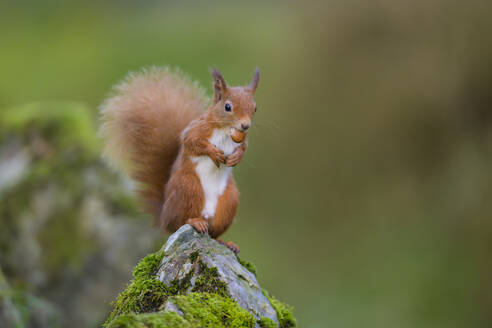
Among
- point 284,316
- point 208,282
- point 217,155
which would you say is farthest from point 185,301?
point 217,155

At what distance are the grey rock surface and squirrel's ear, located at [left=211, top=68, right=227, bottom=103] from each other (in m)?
0.56

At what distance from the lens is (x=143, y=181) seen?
7.91 feet

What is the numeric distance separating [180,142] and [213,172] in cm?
25

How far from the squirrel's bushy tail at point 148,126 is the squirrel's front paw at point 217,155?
37 centimetres

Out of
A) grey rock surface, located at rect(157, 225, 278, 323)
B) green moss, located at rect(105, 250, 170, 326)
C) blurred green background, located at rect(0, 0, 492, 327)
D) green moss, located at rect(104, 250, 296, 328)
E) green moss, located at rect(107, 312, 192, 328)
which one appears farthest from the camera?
blurred green background, located at rect(0, 0, 492, 327)

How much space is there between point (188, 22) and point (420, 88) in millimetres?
6410

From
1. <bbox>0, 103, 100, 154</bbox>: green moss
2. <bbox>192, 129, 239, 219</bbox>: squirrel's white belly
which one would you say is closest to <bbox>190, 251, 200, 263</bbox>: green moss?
<bbox>192, 129, 239, 219</bbox>: squirrel's white belly

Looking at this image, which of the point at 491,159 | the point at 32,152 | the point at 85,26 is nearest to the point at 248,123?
the point at 32,152

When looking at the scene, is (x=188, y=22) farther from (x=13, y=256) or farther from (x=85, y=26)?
(x=13, y=256)

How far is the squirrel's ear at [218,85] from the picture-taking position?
2.09 metres

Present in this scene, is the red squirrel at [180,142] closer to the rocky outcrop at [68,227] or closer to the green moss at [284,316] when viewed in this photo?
the green moss at [284,316]

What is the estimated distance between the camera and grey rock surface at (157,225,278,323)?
5.37 feet

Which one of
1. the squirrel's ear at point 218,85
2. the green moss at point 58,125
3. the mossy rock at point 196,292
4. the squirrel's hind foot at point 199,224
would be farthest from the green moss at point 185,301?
the green moss at point 58,125

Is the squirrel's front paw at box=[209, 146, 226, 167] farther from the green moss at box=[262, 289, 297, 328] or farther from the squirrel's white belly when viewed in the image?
the green moss at box=[262, 289, 297, 328]
